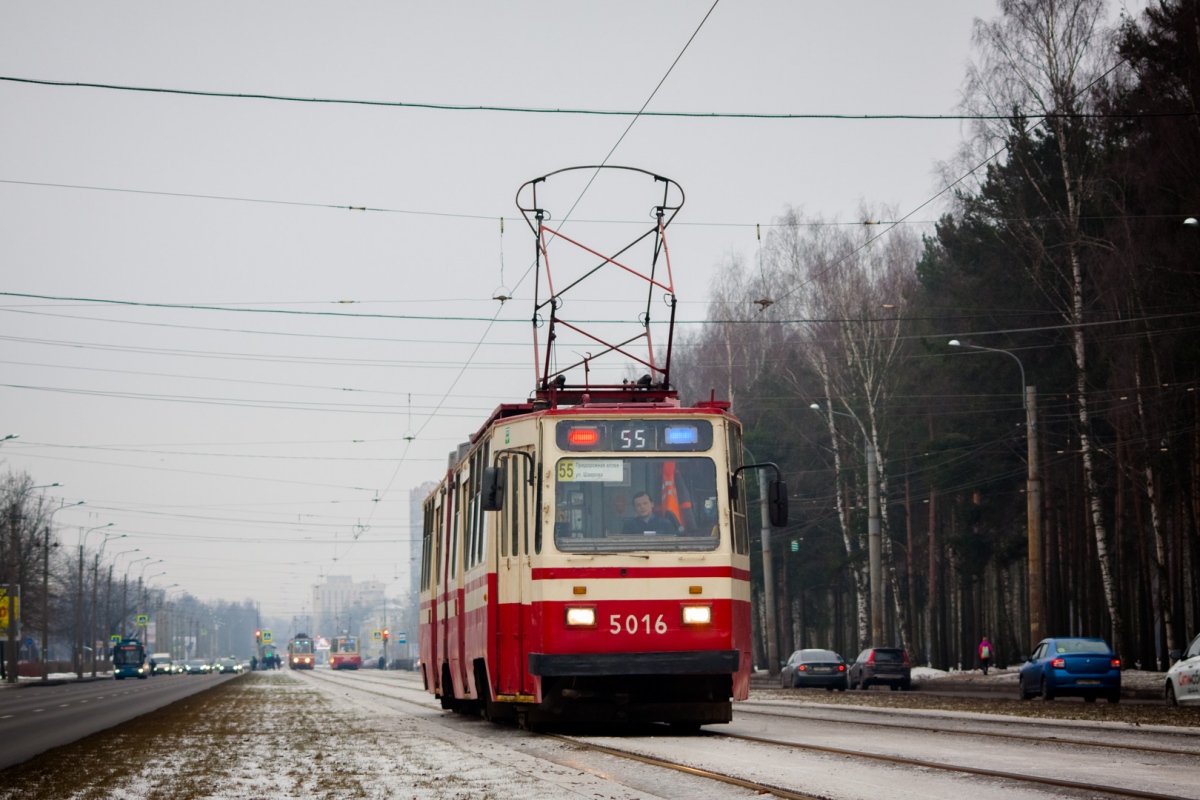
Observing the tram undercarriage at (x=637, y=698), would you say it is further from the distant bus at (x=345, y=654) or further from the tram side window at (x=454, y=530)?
the distant bus at (x=345, y=654)

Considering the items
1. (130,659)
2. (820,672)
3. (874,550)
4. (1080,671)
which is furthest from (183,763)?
(130,659)

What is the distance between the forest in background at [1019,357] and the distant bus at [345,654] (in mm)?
55359

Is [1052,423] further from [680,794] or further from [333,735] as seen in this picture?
[680,794]

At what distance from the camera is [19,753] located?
60.0 feet

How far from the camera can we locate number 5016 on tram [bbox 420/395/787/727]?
53.9 feet

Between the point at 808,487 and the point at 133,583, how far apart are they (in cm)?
8937

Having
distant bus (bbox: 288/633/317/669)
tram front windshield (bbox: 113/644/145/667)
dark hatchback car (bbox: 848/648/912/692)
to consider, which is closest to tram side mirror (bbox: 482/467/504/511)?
dark hatchback car (bbox: 848/648/912/692)

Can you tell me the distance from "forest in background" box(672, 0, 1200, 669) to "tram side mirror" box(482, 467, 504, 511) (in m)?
18.6

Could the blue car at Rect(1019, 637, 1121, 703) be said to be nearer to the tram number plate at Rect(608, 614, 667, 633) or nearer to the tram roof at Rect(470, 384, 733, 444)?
the tram roof at Rect(470, 384, 733, 444)

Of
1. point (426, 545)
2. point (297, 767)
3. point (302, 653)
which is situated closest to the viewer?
point (297, 767)

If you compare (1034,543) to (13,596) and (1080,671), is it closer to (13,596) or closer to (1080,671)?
(1080,671)

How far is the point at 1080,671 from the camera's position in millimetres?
30797

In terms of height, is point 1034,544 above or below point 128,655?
above

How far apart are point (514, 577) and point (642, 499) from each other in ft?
5.03
